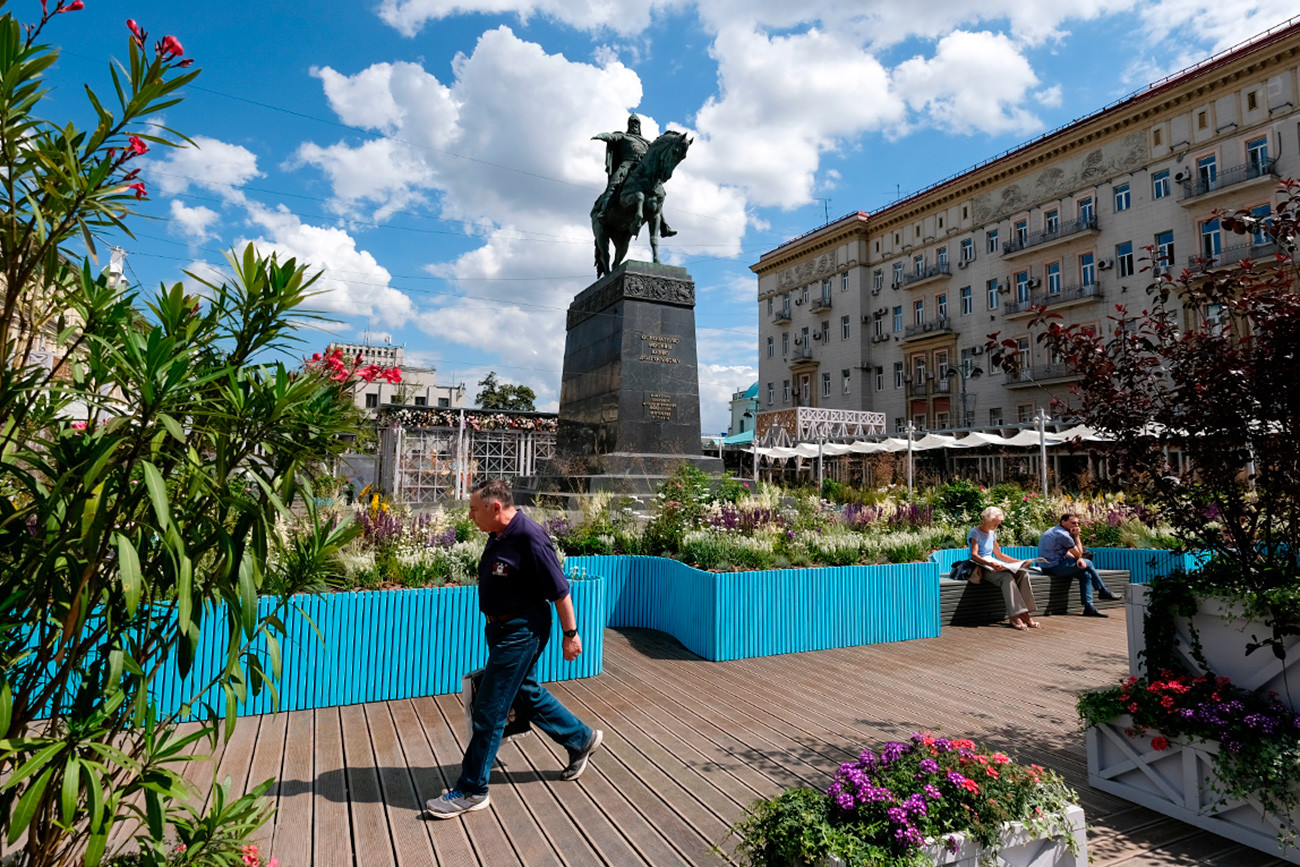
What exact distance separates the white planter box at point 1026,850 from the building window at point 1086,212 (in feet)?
122

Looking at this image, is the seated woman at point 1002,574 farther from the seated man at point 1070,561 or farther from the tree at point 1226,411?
the tree at point 1226,411

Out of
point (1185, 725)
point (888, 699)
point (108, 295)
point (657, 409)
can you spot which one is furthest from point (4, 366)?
point (657, 409)

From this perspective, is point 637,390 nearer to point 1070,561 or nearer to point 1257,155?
point 1070,561

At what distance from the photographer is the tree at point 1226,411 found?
3.68 metres

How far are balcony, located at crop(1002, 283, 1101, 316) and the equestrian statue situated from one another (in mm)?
25132

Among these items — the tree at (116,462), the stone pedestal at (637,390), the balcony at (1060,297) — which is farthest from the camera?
the balcony at (1060,297)

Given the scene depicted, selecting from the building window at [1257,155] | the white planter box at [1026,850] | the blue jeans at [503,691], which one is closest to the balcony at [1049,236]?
the building window at [1257,155]

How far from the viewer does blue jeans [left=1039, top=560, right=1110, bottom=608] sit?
9.32 meters

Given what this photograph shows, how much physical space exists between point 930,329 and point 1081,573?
3451 cm

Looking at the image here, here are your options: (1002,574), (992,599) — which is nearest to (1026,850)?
(1002,574)

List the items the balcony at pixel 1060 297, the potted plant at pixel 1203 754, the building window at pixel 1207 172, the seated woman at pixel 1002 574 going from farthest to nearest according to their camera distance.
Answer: the balcony at pixel 1060 297 < the building window at pixel 1207 172 < the seated woman at pixel 1002 574 < the potted plant at pixel 1203 754

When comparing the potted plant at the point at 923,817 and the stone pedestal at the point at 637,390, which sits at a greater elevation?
the stone pedestal at the point at 637,390

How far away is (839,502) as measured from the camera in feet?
51.7

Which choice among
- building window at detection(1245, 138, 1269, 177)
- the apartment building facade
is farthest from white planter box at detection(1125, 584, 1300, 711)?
building window at detection(1245, 138, 1269, 177)
